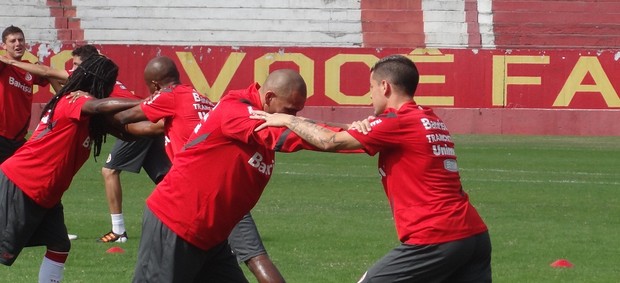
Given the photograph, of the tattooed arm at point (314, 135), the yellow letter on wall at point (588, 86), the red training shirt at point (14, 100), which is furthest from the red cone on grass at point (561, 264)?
the yellow letter on wall at point (588, 86)

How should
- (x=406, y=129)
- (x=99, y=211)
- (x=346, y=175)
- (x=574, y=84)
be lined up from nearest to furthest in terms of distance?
1. (x=406, y=129)
2. (x=99, y=211)
3. (x=346, y=175)
4. (x=574, y=84)

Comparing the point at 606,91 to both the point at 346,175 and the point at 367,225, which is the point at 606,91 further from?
the point at 367,225

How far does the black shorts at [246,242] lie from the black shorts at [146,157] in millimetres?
3497

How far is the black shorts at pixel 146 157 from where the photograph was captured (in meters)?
12.6

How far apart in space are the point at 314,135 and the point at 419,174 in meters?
0.60

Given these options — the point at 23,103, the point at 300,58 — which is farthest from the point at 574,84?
the point at 23,103

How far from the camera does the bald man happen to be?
22.5 feet

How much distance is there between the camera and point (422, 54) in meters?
29.4

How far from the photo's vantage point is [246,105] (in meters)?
6.88

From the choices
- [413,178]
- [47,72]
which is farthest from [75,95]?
[47,72]

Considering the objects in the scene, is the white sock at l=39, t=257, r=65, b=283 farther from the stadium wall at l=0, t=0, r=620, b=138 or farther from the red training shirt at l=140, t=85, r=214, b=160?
the stadium wall at l=0, t=0, r=620, b=138

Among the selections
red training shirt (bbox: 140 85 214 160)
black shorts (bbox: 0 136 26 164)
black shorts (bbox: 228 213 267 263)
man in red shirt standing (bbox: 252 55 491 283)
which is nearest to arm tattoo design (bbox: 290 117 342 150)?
man in red shirt standing (bbox: 252 55 491 283)

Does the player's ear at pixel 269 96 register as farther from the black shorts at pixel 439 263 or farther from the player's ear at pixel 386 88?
the black shorts at pixel 439 263

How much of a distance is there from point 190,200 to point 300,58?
22.8 m
